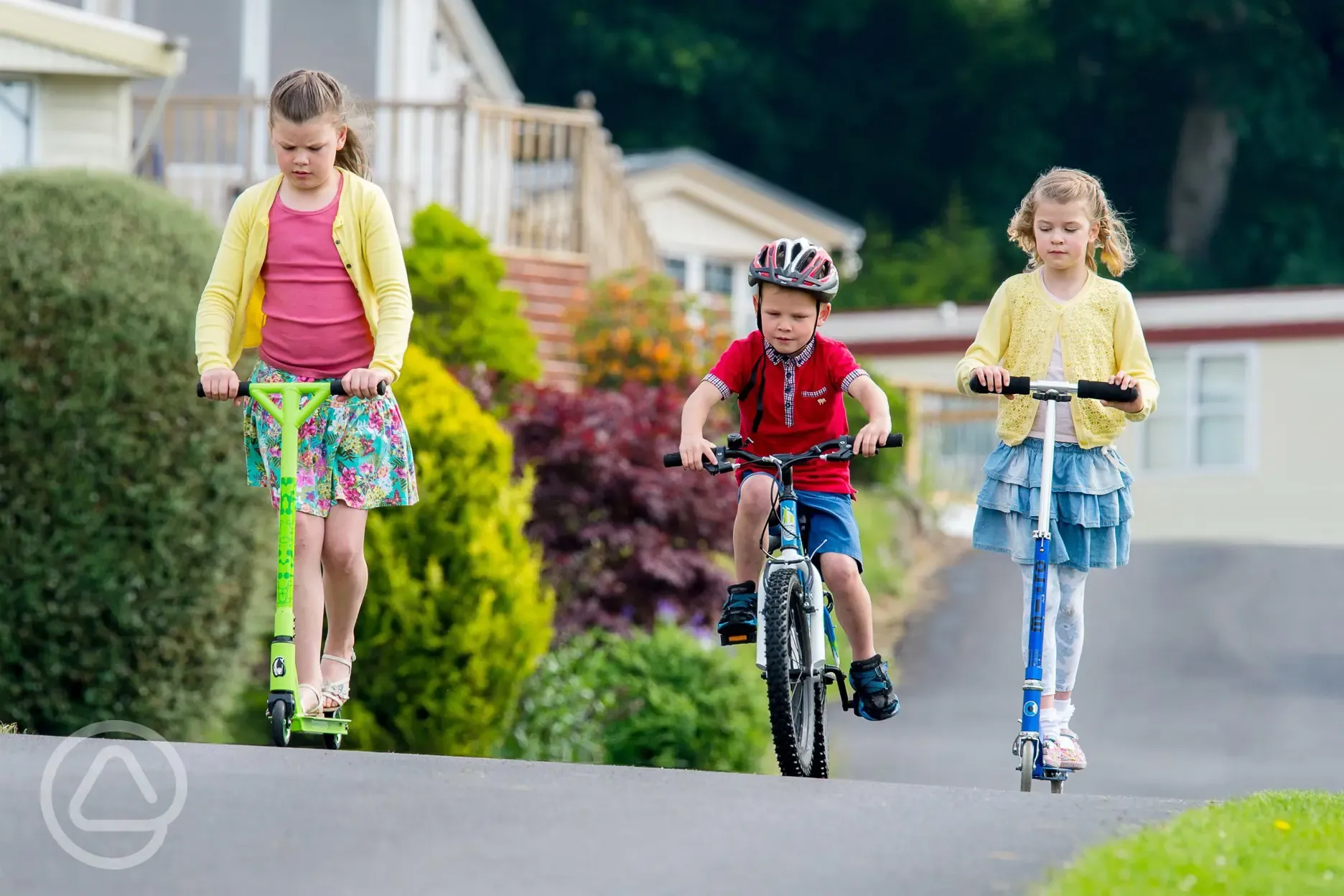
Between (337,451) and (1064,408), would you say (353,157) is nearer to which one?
(337,451)

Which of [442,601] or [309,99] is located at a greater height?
[309,99]

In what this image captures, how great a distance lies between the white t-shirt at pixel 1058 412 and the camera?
717 centimetres

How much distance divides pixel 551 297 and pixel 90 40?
5.09 m

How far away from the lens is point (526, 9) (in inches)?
1676

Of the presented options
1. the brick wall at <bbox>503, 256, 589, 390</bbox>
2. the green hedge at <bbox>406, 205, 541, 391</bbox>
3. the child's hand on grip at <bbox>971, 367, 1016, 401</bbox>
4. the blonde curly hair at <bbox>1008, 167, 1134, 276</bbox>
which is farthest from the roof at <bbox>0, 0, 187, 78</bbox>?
the child's hand on grip at <bbox>971, 367, 1016, 401</bbox>

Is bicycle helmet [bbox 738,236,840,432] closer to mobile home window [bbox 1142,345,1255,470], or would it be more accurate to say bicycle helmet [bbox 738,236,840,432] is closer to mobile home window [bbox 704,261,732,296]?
mobile home window [bbox 1142,345,1255,470]

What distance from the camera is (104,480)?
10.1m

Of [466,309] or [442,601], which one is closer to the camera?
[442,601]

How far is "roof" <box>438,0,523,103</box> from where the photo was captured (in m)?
27.3

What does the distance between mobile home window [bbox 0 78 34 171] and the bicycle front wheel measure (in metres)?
10.9

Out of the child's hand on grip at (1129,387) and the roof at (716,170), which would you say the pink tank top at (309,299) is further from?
the roof at (716,170)

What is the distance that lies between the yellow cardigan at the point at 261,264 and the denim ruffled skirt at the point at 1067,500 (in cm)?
207

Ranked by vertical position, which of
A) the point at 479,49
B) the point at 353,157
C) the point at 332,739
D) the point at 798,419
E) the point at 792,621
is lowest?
the point at 332,739

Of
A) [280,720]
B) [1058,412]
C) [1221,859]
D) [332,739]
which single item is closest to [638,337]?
[1058,412]
